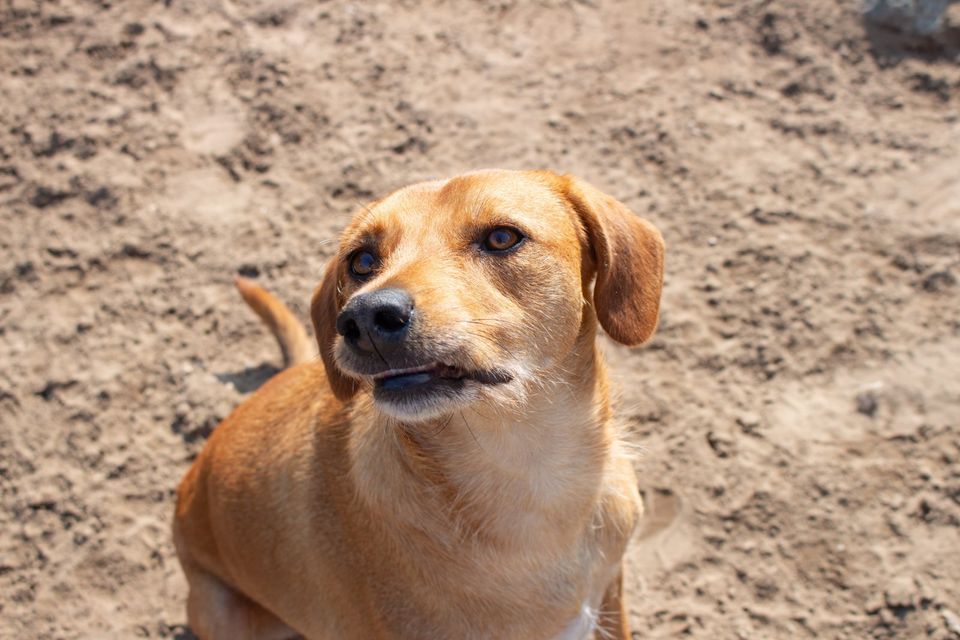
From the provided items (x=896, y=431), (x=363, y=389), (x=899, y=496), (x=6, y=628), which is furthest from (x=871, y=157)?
(x=6, y=628)

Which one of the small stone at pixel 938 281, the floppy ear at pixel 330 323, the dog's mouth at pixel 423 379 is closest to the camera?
the dog's mouth at pixel 423 379

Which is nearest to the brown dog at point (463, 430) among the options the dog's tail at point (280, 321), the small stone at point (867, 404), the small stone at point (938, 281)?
the dog's tail at point (280, 321)

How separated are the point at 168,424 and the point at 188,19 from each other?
330 centimetres

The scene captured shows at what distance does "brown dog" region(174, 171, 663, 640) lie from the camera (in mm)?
2768

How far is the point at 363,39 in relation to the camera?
21.6 ft

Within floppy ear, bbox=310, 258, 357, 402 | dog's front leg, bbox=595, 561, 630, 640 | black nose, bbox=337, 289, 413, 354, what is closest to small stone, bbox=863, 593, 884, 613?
Answer: dog's front leg, bbox=595, 561, 630, 640

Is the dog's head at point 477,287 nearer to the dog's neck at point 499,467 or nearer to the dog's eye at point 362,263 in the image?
the dog's eye at point 362,263

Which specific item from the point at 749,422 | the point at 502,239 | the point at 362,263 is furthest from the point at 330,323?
Result: the point at 749,422

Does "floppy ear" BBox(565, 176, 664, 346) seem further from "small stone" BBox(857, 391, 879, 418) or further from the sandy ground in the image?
"small stone" BBox(857, 391, 879, 418)

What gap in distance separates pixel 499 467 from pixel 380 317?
84 cm

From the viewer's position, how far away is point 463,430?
3072mm

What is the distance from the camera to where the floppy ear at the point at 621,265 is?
3.16 metres

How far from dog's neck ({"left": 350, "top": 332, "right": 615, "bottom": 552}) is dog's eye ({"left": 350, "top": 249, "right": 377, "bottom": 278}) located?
1.63ft

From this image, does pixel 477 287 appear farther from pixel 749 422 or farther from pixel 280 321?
pixel 749 422
